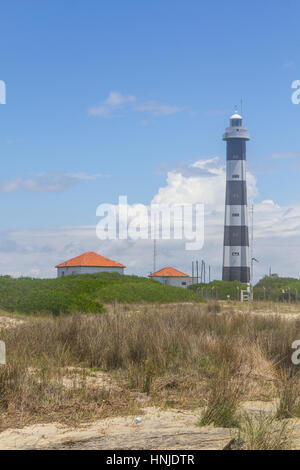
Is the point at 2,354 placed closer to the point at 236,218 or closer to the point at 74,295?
the point at 74,295

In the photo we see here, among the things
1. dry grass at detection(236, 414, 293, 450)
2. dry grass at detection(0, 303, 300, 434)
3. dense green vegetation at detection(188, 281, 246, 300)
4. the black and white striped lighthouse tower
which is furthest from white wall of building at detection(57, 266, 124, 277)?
dry grass at detection(236, 414, 293, 450)

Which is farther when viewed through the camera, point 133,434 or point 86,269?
point 86,269

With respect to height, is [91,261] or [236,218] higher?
[236,218]

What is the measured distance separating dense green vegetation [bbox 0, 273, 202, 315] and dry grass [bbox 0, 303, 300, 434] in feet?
32.9

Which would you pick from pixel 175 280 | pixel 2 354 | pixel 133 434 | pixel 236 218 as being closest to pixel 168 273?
pixel 175 280

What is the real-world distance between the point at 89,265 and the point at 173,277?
10.4 m

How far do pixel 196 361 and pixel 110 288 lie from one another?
23.3 m

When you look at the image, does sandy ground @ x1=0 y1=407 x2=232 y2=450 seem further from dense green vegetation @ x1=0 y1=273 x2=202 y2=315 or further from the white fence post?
dense green vegetation @ x1=0 y1=273 x2=202 y2=315

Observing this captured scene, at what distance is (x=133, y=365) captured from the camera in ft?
33.8

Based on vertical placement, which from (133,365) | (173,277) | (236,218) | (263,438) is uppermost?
(236,218)

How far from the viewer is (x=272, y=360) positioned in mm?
10891

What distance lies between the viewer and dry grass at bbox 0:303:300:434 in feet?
26.3
